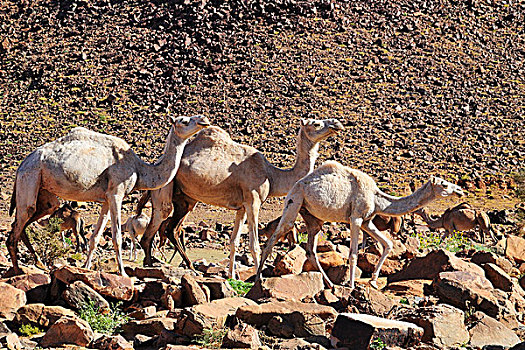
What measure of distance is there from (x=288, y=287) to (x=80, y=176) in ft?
12.9

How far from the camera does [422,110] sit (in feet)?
155

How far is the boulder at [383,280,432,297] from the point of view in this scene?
42.5 ft

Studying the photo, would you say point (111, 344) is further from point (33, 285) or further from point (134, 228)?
point (134, 228)

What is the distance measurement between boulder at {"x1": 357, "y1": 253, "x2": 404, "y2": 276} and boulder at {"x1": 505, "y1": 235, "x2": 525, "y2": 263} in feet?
9.67

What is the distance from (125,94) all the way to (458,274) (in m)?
40.4

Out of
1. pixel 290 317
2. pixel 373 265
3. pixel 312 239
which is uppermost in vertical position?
pixel 290 317

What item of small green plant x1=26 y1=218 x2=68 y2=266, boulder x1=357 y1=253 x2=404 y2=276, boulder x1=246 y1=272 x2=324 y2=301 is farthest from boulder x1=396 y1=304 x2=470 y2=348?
small green plant x1=26 y1=218 x2=68 y2=266

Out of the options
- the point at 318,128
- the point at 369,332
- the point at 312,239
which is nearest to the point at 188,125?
the point at 312,239

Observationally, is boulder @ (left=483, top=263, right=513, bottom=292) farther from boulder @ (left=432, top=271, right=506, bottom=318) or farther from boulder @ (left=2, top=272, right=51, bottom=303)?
boulder @ (left=2, top=272, right=51, bottom=303)

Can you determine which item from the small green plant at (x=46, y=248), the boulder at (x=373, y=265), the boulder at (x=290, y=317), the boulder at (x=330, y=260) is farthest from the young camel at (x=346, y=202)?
the small green plant at (x=46, y=248)

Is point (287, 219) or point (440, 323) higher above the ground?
point (440, 323)

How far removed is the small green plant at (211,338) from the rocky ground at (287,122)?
2 centimetres

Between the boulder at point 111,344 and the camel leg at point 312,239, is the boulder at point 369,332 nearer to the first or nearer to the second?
the boulder at point 111,344

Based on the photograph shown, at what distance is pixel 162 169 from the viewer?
44.6 ft
